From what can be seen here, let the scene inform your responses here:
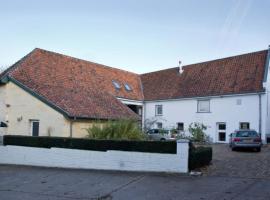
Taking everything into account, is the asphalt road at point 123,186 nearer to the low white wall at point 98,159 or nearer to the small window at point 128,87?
the low white wall at point 98,159

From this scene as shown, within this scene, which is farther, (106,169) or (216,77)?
(216,77)

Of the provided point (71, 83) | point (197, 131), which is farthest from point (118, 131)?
point (197, 131)

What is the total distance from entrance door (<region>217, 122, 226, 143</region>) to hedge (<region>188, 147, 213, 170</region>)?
14.3 metres

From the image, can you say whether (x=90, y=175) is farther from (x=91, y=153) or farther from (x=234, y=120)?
(x=234, y=120)

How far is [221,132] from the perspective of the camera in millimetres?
29078

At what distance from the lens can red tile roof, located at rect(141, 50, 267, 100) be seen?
92.0 feet

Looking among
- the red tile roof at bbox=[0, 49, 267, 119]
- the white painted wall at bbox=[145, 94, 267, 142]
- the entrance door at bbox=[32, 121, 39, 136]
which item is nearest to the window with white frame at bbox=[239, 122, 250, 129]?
the white painted wall at bbox=[145, 94, 267, 142]

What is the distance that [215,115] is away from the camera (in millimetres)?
29312

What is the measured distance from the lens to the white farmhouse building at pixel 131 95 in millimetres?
20125

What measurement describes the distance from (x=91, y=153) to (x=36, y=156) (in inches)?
133

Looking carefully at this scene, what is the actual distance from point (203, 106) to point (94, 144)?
17.3m

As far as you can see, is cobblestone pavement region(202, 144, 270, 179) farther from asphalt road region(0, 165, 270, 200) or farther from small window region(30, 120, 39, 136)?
small window region(30, 120, 39, 136)

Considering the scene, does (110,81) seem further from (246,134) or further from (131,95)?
(246,134)

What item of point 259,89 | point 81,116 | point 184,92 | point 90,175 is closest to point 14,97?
point 81,116
